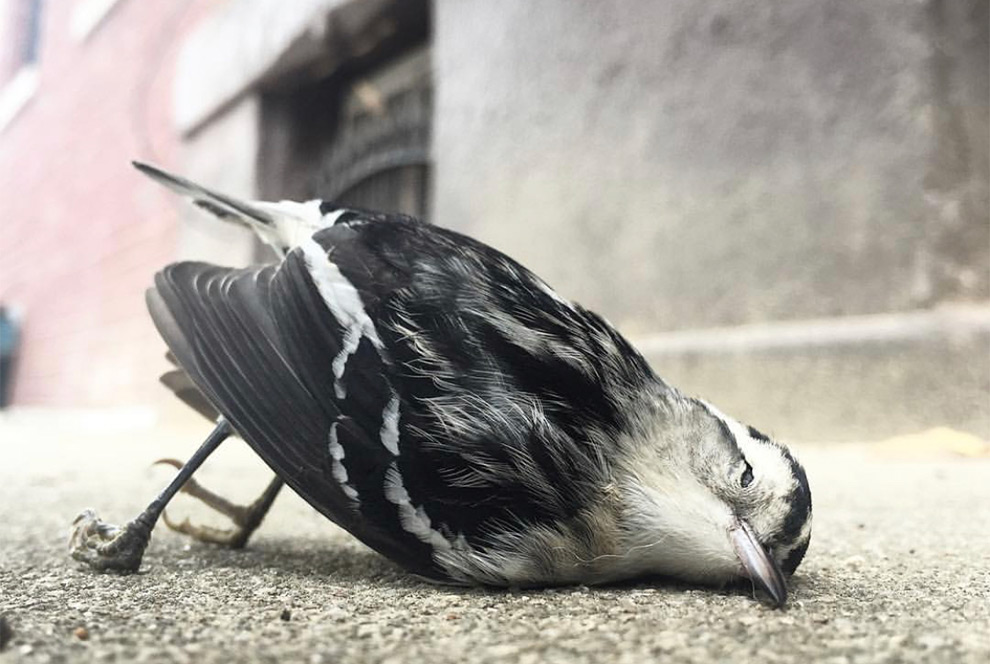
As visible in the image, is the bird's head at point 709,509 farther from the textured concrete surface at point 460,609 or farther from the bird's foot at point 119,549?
the bird's foot at point 119,549

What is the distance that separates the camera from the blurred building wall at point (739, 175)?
8.66 ft

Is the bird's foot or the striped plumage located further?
the bird's foot

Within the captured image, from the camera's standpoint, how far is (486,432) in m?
1.10

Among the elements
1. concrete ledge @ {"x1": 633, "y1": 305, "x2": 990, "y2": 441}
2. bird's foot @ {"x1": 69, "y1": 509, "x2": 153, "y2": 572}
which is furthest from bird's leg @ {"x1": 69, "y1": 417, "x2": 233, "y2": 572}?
concrete ledge @ {"x1": 633, "y1": 305, "x2": 990, "y2": 441}

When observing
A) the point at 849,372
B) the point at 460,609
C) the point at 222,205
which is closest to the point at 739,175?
the point at 849,372

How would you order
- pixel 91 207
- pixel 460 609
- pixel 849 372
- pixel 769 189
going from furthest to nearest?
pixel 91 207 < pixel 769 189 < pixel 849 372 < pixel 460 609

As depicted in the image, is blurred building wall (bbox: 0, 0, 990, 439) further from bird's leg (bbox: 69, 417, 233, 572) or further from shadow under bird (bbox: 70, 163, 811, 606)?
bird's leg (bbox: 69, 417, 233, 572)

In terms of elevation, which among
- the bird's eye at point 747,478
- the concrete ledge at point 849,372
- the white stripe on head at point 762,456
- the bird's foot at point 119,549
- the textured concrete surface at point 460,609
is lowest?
Answer: the bird's foot at point 119,549

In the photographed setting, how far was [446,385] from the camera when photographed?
1116 millimetres

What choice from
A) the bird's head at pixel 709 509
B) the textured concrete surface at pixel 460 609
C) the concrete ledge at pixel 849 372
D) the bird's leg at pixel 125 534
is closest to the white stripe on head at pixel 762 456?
the bird's head at pixel 709 509

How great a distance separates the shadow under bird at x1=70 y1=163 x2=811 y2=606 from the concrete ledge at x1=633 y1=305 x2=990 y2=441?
1.69m

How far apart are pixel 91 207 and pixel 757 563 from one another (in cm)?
931

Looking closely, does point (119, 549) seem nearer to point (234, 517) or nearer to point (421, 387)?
point (234, 517)

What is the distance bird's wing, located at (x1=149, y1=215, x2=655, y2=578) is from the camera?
109 cm
